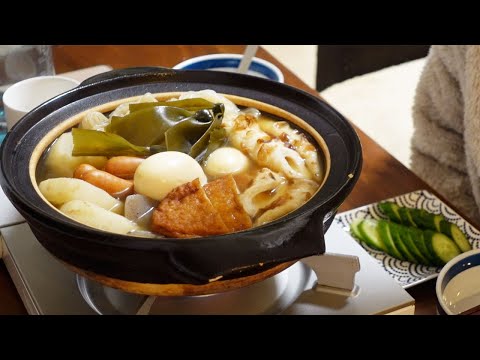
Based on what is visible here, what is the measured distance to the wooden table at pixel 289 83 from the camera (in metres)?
1.31

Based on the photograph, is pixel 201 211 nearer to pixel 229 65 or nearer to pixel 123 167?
pixel 123 167

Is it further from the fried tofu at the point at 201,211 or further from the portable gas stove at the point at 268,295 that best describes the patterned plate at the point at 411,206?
the fried tofu at the point at 201,211

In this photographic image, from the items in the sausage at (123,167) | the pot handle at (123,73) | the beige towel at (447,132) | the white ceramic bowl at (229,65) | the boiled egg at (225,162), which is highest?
the pot handle at (123,73)

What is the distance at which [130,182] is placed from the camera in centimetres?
114

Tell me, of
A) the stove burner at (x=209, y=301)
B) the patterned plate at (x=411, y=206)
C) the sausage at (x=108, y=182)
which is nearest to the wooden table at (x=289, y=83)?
the patterned plate at (x=411, y=206)

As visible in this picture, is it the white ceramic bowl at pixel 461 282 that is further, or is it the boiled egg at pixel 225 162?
the white ceramic bowl at pixel 461 282

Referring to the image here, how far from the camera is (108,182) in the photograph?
3.70 ft

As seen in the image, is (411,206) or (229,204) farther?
(411,206)

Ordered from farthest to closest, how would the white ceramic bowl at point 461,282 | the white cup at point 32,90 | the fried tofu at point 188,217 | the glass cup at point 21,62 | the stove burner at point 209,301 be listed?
the glass cup at point 21,62
the white cup at point 32,90
the white ceramic bowl at point 461,282
the stove burner at point 209,301
the fried tofu at point 188,217

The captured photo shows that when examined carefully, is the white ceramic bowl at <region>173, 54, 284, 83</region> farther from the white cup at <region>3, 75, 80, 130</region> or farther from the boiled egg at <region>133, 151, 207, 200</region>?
the boiled egg at <region>133, 151, 207, 200</region>

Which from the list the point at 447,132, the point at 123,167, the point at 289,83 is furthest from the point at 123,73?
the point at 447,132

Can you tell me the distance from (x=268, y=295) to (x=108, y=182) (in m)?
0.33

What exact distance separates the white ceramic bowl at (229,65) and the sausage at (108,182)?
73 centimetres

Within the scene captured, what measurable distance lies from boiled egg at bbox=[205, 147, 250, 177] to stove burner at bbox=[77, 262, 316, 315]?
0.66ft
